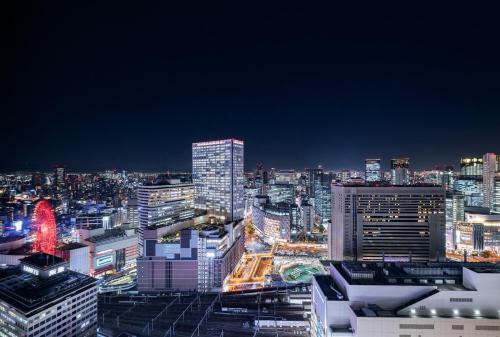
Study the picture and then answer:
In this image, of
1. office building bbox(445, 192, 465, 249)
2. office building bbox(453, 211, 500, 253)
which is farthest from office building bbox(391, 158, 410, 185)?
office building bbox(453, 211, 500, 253)

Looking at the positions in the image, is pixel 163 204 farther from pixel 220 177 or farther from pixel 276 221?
pixel 276 221

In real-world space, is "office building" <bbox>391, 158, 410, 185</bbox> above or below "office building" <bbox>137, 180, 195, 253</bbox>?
above

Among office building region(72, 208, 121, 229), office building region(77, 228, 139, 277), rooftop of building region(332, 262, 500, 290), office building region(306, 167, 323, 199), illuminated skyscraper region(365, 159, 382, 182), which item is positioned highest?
illuminated skyscraper region(365, 159, 382, 182)

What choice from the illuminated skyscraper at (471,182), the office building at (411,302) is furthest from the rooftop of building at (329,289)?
the illuminated skyscraper at (471,182)

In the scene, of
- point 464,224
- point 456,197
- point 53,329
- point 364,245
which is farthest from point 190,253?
point 456,197

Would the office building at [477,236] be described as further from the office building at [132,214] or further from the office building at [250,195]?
the office building at [132,214]

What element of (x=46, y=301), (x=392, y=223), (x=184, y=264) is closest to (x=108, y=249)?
(x=184, y=264)

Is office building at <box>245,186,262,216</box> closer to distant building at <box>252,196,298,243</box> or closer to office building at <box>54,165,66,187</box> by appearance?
distant building at <box>252,196,298,243</box>

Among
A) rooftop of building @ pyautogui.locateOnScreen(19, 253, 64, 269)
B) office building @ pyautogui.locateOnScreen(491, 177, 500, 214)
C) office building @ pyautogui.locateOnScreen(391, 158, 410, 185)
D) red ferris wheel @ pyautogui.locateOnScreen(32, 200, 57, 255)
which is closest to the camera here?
rooftop of building @ pyautogui.locateOnScreen(19, 253, 64, 269)
